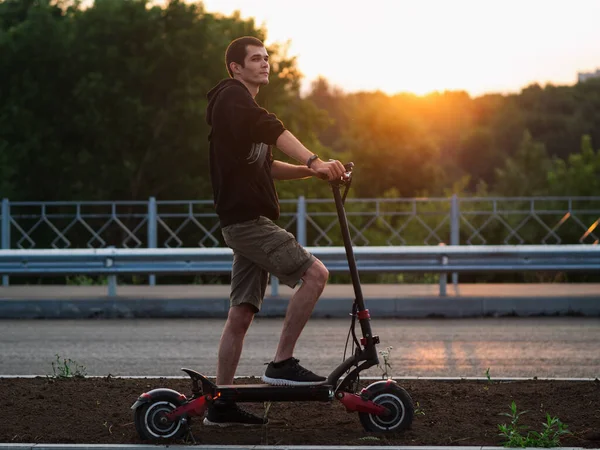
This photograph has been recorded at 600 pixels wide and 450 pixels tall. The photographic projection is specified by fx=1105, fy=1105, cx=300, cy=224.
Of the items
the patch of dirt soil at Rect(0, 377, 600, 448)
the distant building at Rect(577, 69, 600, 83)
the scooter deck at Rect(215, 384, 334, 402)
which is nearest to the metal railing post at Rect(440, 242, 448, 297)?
the patch of dirt soil at Rect(0, 377, 600, 448)

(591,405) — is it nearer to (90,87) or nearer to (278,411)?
(278,411)

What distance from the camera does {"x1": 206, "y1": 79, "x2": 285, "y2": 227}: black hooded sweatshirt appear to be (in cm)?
539

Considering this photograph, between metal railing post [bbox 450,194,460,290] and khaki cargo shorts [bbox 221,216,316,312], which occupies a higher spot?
khaki cargo shorts [bbox 221,216,316,312]

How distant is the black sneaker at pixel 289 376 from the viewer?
17.7 ft

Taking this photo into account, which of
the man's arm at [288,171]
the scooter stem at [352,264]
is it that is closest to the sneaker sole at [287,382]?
the scooter stem at [352,264]

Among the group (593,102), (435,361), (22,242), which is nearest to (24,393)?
(435,361)

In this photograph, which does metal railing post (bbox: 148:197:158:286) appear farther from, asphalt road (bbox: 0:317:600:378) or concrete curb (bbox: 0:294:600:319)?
asphalt road (bbox: 0:317:600:378)

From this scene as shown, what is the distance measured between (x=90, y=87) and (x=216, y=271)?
10.6 m

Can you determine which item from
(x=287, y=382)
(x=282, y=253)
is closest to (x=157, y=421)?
(x=287, y=382)

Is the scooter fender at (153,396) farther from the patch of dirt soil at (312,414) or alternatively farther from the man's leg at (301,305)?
the man's leg at (301,305)

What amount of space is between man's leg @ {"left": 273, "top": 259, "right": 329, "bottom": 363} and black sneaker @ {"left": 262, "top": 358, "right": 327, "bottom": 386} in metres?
0.03

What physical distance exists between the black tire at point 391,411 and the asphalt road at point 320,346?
278 cm

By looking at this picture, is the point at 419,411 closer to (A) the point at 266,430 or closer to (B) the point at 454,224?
(A) the point at 266,430

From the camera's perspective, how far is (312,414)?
19.3 feet
